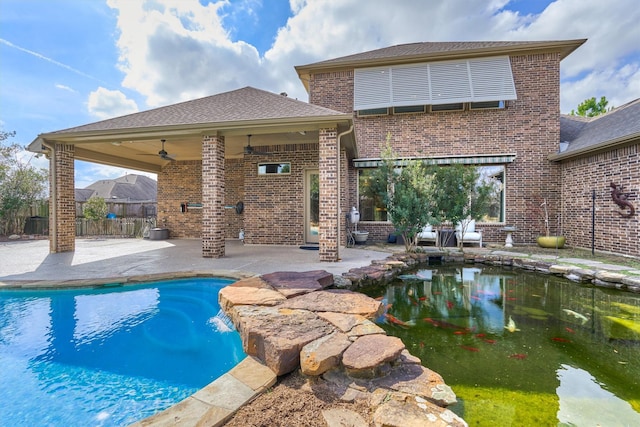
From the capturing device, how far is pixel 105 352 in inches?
107

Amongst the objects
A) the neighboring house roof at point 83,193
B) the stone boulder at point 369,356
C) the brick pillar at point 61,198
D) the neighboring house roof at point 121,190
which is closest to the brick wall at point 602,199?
the stone boulder at point 369,356

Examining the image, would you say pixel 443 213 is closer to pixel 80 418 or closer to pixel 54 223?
pixel 80 418

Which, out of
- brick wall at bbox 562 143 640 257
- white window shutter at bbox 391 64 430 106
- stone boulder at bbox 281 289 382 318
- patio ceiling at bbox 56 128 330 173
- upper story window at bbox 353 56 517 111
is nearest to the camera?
stone boulder at bbox 281 289 382 318

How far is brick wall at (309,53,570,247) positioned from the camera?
30.4ft

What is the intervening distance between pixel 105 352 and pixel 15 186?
14.5m

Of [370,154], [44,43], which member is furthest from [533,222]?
[44,43]

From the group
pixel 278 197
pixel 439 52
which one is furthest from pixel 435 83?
pixel 278 197

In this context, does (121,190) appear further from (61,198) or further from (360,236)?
(360,236)

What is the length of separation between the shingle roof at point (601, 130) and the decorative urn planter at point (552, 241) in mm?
2464

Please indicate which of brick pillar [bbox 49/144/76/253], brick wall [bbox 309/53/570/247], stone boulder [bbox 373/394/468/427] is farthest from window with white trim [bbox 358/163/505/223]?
brick pillar [bbox 49/144/76/253]

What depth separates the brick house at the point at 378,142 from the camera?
25.6ft

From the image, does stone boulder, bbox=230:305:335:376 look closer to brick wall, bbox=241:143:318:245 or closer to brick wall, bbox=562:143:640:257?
brick wall, bbox=241:143:318:245

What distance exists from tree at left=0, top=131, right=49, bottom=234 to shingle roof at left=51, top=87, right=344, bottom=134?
846 centimetres

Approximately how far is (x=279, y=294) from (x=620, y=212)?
28.1ft
